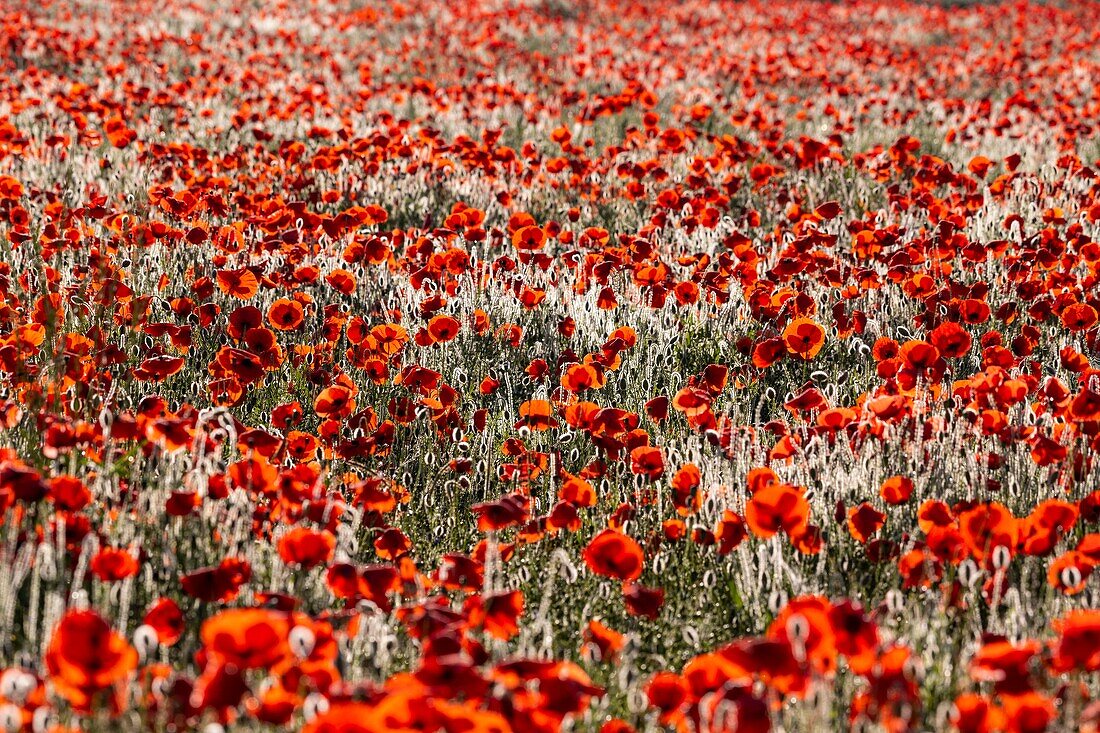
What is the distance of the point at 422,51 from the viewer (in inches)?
402

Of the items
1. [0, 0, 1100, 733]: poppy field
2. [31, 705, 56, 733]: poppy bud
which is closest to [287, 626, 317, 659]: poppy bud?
[0, 0, 1100, 733]: poppy field

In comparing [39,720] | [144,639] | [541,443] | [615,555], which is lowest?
[39,720]

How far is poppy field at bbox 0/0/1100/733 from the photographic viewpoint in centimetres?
146

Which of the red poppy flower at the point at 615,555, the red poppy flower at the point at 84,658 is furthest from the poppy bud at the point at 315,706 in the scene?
the red poppy flower at the point at 615,555

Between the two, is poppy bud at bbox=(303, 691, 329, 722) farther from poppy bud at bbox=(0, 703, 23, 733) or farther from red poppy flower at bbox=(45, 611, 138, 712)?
poppy bud at bbox=(0, 703, 23, 733)

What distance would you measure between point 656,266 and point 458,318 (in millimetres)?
737

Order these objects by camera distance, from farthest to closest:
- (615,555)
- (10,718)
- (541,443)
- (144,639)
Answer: (541,443)
(615,555)
(144,639)
(10,718)

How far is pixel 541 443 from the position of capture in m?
2.95

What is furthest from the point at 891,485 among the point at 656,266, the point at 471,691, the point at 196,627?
the point at 656,266

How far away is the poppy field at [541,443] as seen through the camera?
1.46 meters

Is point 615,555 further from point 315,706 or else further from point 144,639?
point 144,639

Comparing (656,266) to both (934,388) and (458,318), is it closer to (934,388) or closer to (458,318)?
(458,318)

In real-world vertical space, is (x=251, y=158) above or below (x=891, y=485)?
above

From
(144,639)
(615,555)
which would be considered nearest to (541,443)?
(615,555)
